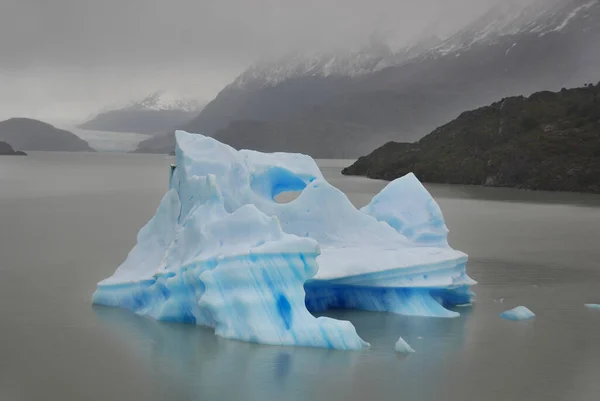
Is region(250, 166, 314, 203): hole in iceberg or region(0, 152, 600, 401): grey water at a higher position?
region(250, 166, 314, 203): hole in iceberg

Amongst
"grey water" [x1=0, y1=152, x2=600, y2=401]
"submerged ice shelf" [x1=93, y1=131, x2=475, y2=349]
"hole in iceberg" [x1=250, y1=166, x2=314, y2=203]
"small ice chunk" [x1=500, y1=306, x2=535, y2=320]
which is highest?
"hole in iceberg" [x1=250, y1=166, x2=314, y2=203]

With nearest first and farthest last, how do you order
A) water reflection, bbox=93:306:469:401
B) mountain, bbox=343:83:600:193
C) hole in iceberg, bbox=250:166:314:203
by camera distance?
water reflection, bbox=93:306:469:401 < hole in iceberg, bbox=250:166:314:203 < mountain, bbox=343:83:600:193

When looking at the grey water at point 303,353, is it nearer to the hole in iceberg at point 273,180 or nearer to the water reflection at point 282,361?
the water reflection at point 282,361

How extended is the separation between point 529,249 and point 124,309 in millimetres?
17009

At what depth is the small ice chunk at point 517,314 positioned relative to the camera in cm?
1485

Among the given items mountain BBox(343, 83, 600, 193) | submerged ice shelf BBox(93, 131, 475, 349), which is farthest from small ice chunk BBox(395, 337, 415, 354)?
mountain BBox(343, 83, 600, 193)

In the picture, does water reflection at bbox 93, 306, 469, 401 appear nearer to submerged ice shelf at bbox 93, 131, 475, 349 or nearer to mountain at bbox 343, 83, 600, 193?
submerged ice shelf at bbox 93, 131, 475, 349

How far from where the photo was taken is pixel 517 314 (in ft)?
48.8

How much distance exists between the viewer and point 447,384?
10.8 metres

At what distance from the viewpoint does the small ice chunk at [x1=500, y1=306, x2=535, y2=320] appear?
14852 mm

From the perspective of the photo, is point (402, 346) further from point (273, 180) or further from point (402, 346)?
point (273, 180)

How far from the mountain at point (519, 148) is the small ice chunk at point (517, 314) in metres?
52.1

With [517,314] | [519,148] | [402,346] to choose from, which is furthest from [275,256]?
[519,148]

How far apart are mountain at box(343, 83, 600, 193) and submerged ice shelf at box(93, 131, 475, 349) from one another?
5198 cm
